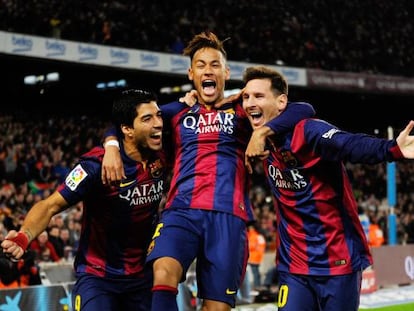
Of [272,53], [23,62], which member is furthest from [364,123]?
[23,62]

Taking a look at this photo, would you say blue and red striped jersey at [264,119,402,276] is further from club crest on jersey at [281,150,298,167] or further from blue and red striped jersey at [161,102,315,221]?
blue and red striped jersey at [161,102,315,221]

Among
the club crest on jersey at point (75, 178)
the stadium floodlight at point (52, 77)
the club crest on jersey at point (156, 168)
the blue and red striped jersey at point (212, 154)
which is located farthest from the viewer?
the stadium floodlight at point (52, 77)

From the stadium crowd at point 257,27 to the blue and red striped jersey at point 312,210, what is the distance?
14809mm

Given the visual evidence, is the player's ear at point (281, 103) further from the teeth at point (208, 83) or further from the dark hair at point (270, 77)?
the teeth at point (208, 83)

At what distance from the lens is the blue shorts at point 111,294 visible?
17.3 ft

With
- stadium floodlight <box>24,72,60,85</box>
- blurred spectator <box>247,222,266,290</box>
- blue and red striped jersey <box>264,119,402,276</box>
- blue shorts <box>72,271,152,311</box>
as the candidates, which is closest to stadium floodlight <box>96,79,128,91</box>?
stadium floodlight <box>24,72,60,85</box>

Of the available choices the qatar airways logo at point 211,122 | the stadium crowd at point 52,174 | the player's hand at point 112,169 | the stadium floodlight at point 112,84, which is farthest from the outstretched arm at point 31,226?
the stadium floodlight at point 112,84

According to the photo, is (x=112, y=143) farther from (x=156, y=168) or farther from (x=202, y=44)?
(x=202, y=44)

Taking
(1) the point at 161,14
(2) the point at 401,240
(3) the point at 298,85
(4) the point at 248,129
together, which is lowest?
(2) the point at 401,240

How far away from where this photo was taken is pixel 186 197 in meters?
5.15

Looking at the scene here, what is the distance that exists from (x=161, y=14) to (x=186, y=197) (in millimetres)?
19391

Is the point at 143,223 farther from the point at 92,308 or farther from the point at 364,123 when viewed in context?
the point at 364,123

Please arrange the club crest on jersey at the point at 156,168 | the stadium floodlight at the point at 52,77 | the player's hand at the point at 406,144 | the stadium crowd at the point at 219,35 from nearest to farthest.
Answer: the player's hand at the point at 406,144 < the club crest on jersey at the point at 156,168 < the stadium crowd at the point at 219,35 < the stadium floodlight at the point at 52,77

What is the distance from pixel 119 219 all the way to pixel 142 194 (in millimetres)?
260
